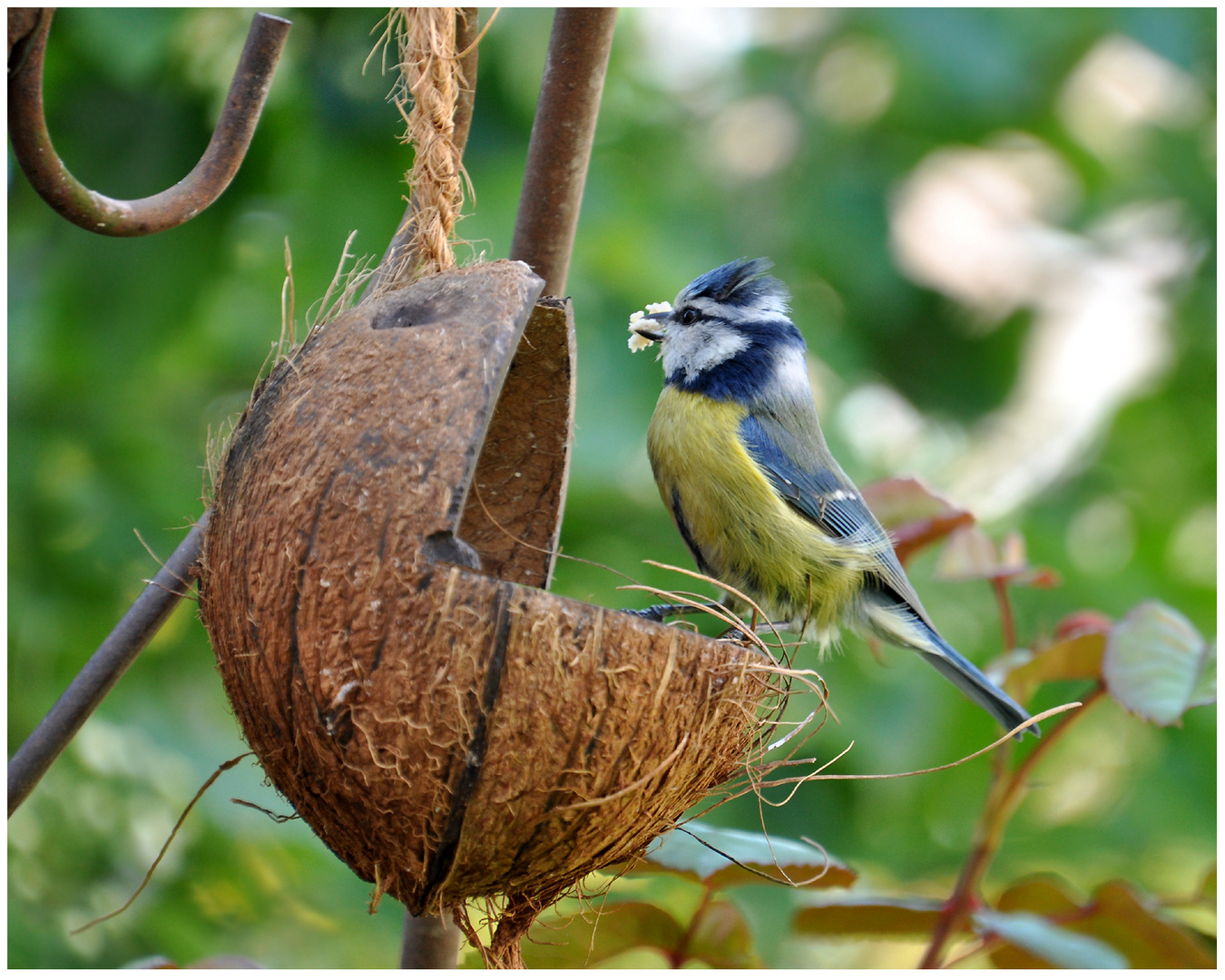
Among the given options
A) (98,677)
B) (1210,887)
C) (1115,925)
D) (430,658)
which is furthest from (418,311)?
(1210,887)

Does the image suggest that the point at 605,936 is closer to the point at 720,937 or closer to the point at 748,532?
the point at 720,937

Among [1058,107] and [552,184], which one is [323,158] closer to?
[552,184]

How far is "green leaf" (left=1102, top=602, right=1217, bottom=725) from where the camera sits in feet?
5.28

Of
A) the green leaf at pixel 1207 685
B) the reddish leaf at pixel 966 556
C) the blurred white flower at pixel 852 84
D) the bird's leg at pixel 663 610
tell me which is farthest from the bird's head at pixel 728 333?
the blurred white flower at pixel 852 84

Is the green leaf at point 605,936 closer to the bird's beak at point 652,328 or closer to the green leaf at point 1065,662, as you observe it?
the green leaf at point 1065,662

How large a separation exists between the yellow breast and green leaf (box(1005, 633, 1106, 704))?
0.55m

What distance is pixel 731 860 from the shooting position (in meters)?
1.51

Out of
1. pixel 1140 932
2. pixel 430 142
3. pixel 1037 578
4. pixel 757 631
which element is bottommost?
pixel 1140 932

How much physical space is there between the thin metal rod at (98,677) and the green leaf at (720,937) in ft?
2.93

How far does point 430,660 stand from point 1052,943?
0.89m

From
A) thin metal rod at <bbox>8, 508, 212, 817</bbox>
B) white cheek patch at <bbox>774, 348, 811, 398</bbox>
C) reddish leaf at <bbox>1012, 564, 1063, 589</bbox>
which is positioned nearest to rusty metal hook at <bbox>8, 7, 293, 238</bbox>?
thin metal rod at <bbox>8, 508, 212, 817</bbox>

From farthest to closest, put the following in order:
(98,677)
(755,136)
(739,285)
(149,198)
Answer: (755,136), (739,285), (98,677), (149,198)

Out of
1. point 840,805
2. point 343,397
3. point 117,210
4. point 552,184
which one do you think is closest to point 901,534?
point 552,184

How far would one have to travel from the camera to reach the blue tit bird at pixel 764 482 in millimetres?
2258
